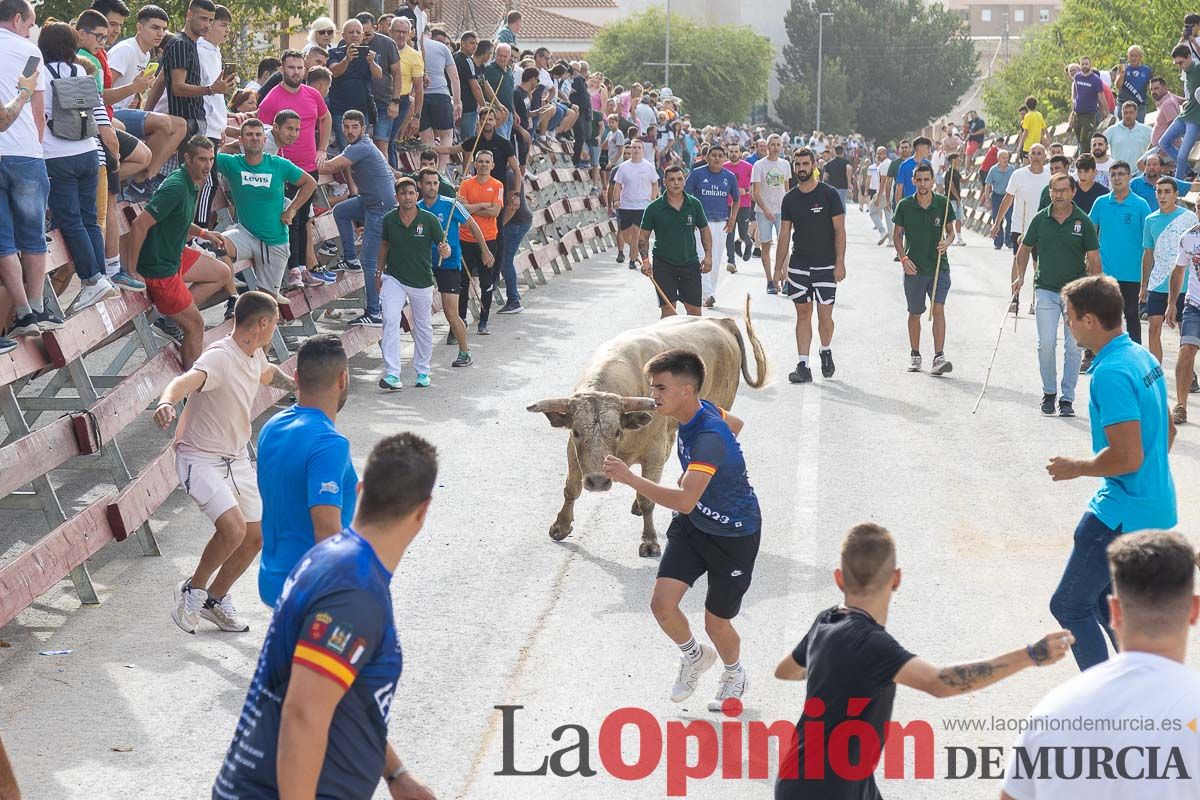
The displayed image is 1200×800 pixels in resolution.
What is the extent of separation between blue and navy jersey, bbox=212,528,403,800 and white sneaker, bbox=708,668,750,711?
135 inches

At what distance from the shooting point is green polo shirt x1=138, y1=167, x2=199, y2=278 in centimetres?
1102

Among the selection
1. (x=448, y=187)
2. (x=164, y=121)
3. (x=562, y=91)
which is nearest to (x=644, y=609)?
(x=164, y=121)

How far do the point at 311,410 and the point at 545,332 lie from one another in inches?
479

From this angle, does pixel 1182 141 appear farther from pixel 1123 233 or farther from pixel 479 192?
pixel 479 192

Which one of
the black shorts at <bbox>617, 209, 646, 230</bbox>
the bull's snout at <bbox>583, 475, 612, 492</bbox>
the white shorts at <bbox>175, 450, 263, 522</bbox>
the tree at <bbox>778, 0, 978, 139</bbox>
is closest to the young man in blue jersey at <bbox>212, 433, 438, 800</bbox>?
the white shorts at <bbox>175, 450, 263, 522</bbox>

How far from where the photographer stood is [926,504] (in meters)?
10.7

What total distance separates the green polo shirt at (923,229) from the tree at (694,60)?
71601mm

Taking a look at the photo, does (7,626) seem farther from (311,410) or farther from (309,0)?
(309,0)

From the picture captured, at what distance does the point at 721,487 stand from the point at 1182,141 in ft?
59.9

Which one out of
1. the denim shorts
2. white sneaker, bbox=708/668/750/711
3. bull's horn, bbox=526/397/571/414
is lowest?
white sneaker, bbox=708/668/750/711

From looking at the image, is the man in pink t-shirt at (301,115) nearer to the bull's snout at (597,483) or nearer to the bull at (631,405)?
the bull at (631,405)

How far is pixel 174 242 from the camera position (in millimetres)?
11180

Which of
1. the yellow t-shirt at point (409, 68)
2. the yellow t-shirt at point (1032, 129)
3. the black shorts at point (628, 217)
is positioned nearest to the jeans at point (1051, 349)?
the yellow t-shirt at point (409, 68)

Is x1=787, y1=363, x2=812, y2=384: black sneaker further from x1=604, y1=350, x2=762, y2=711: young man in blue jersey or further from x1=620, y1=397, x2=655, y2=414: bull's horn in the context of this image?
x1=604, y1=350, x2=762, y2=711: young man in blue jersey
